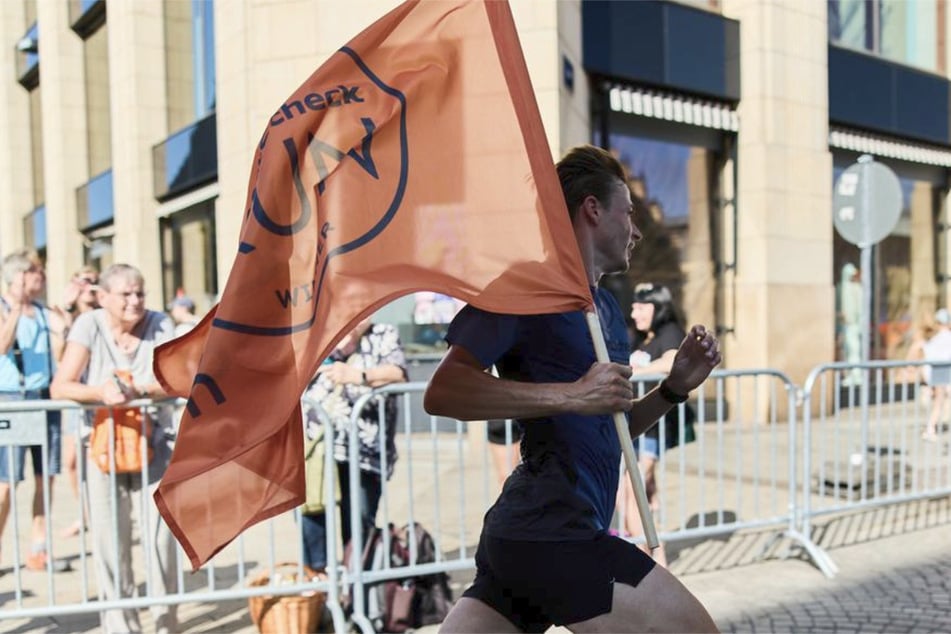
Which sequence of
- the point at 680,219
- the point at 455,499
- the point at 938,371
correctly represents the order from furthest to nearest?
the point at 680,219
the point at 455,499
the point at 938,371

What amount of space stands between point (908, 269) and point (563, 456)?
15475mm

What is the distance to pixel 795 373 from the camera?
11906mm

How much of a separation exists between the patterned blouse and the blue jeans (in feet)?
0.28

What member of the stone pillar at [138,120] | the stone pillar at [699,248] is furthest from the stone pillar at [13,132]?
the stone pillar at [699,248]

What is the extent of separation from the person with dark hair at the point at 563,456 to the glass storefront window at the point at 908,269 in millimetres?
13878

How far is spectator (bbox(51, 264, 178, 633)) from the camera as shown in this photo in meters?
4.13

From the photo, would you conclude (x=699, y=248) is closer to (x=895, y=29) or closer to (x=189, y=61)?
(x=895, y=29)

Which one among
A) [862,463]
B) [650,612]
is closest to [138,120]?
[862,463]

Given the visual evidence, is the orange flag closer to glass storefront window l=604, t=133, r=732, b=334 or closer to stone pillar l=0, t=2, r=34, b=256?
glass storefront window l=604, t=133, r=732, b=334

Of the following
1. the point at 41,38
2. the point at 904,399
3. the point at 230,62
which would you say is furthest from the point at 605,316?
the point at 41,38

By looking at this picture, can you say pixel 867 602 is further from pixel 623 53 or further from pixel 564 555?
pixel 623 53

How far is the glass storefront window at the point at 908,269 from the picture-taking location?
14.9 metres

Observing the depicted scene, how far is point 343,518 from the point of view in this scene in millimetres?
4742

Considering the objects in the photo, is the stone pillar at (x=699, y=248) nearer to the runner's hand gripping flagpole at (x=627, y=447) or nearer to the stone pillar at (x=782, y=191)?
the stone pillar at (x=782, y=191)
